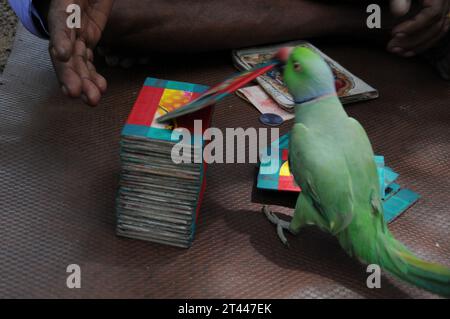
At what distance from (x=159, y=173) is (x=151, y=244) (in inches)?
6.5

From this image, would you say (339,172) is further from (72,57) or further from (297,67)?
(72,57)

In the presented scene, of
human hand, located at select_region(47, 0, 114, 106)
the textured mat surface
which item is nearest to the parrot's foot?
the textured mat surface

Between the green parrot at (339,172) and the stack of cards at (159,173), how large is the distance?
0.18 m

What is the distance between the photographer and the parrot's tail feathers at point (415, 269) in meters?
0.92

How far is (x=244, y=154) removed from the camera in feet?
4.38

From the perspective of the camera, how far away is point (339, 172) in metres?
0.94

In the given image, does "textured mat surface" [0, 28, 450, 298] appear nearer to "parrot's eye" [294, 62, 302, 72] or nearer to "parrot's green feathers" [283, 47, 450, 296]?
"parrot's green feathers" [283, 47, 450, 296]

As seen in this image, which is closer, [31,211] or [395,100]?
[31,211]

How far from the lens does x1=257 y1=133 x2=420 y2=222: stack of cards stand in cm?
118
